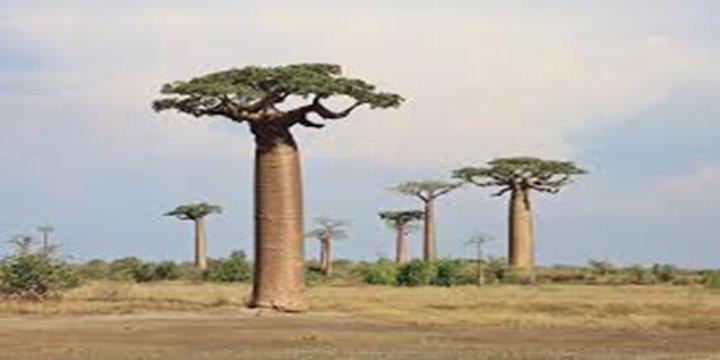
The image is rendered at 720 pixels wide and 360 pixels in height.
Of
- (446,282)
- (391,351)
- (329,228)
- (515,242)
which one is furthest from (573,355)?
(329,228)

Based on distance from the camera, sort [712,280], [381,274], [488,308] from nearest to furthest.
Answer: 1. [488,308]
2. [712,280]
3. [381,274]

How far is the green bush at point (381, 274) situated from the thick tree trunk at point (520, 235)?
6347 mm

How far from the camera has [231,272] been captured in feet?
239

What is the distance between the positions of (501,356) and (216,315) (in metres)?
13.5

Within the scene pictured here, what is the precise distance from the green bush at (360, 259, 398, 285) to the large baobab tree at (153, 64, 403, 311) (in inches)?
1262

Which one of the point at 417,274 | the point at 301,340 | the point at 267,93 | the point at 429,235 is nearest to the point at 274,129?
the point at 267,93

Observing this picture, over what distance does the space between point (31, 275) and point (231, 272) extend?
103ft

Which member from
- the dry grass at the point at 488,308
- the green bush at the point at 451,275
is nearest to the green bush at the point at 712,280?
the green bush at the point at 451,275

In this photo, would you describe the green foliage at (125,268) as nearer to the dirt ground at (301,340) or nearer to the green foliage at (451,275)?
the green foliage at (451,275)

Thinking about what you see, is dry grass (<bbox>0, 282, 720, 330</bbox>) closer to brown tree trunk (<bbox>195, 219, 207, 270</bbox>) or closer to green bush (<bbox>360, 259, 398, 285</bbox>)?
green bush (<bbox>360, 259, 398, 285</bbox>)

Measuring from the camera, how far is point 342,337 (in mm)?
27328

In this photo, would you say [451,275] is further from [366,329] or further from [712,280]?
[366,329]

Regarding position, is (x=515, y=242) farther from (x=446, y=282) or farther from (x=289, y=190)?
(x=289, y=190)

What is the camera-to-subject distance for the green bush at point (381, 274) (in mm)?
69188
